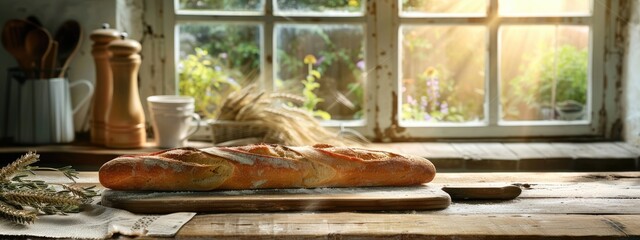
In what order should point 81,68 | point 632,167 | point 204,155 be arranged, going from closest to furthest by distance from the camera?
point 204,155 < point 632,167 < point 81,68

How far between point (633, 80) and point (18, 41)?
1948 millimetres

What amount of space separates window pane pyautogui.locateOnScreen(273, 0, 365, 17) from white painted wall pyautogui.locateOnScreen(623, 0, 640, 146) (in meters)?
0.88

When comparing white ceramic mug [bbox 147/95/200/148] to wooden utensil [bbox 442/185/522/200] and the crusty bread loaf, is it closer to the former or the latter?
the crusty bread loaf

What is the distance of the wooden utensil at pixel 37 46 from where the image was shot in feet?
9.04

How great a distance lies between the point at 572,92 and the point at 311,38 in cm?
91

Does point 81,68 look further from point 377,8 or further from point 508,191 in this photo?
point 508,191

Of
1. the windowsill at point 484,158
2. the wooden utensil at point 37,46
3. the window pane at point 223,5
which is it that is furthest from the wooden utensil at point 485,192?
the wooden utensil at point 37,46

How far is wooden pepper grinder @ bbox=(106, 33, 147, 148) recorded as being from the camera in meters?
2.71

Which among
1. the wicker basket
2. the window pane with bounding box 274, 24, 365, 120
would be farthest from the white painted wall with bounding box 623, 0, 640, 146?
the wicker basket

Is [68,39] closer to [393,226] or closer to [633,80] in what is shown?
[393,226]

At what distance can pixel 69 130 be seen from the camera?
2.90m

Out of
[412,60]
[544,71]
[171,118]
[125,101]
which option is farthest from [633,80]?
[125,101]

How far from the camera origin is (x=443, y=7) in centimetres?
306

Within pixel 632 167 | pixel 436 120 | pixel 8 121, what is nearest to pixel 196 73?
pixel 8 121
